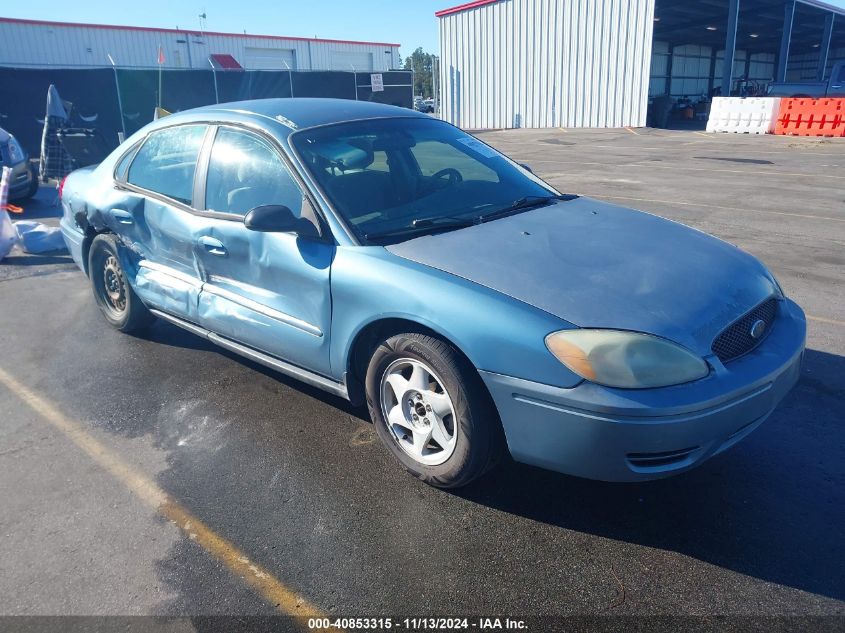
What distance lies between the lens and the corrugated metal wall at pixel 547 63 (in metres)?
25.8

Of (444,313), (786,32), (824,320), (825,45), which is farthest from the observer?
(825,45)

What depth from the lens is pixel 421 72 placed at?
348 feet

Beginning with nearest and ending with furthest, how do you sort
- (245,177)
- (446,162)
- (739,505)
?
(739,505), (245,177), (446,162)

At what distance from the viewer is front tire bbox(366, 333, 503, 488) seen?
2693 mm

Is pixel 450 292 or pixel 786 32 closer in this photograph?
pixel 450 292

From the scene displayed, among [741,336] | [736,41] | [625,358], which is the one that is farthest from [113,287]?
[736,41]

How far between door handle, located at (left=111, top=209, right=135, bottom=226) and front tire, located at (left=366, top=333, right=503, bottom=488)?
2381 millimetres

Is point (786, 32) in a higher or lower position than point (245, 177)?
higher

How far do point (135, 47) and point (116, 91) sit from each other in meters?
22.8

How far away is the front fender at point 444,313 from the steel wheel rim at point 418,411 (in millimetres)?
235

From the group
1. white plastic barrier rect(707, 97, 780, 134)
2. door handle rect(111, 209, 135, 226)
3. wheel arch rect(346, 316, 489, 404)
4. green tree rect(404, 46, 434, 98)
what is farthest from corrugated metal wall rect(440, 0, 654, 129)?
green tree rect(404, 46, 434, 98)

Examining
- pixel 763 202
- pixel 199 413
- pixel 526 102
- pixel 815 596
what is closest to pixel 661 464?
pixel 815 596

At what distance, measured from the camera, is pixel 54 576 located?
2566 mm

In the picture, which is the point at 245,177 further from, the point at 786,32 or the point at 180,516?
the point at 786,32
